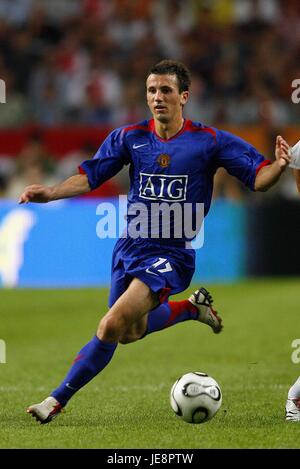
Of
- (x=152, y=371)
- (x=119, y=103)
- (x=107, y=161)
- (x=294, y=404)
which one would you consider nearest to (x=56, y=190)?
(x=107, y=161)

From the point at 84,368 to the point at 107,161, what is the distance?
4.44 ft

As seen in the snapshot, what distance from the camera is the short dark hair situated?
688 cm

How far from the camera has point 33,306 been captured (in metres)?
13.3

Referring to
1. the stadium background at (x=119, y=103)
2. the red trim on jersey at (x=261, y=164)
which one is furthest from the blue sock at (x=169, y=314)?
the stadium background at (x=119, y=103)

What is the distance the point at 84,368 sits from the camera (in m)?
6.52

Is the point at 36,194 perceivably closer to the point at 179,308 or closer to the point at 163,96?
the point at 163,96

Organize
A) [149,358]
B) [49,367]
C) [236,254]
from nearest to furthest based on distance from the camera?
1. [49,367]
2. [149,358]
3. [236,254]

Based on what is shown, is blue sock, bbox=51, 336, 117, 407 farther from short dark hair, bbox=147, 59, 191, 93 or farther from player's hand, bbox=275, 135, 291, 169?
short dark hair, bbox=147, 59, 191, 93

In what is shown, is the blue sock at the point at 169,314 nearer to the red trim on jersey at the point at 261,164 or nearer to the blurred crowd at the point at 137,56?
the red trim on jersey at the point at 261,164

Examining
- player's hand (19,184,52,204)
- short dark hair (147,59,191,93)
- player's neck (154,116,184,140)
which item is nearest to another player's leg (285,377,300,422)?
player's neck (154,116,184,140)

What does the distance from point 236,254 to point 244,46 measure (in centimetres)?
490
